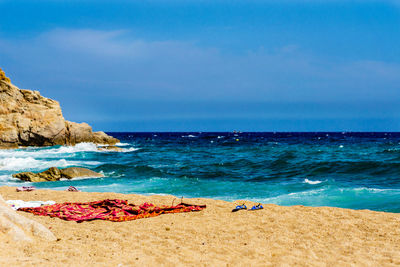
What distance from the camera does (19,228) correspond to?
5727 millimetres

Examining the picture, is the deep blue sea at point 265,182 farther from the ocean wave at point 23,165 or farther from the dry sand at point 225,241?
the dry sand at point 225,241

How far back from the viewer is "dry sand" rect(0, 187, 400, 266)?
5.39 m

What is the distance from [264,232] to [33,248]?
4.39m

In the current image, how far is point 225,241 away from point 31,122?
41.0 metres

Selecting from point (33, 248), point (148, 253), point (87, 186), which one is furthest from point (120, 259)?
point (87, 186)

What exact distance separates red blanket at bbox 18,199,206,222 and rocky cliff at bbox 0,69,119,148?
35005mm

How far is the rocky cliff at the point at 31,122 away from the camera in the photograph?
1586 inches

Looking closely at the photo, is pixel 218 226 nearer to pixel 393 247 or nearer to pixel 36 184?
pixel 393 247

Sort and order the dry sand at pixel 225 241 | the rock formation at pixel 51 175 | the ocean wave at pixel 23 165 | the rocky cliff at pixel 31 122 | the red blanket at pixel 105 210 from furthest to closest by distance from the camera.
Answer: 1. the rocky cliff at pixel 31 122
2. the ocean wave at pixel 23 165
3. the rock formation at pixel 51 175
4. the red blanket at pixel 105 210
5. the dry sand at pixel 225 241

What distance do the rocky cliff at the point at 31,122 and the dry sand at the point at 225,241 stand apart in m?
36.6

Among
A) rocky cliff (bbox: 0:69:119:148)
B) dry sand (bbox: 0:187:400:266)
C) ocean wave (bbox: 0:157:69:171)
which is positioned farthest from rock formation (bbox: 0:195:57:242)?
rocky cliff (bbox: 0:69:119:148)

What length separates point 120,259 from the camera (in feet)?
17.6

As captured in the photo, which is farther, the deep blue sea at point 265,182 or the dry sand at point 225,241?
the deep blue sea at point 265,182

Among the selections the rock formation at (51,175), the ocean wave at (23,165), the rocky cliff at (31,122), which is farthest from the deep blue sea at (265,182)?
the rocky cliff at (31,122)
